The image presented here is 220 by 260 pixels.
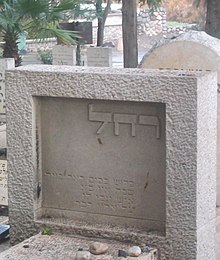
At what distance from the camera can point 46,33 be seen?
12.2 metres

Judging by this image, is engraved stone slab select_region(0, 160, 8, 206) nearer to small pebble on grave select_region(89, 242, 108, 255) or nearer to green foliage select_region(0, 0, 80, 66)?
small pebble on grave select_region(89, 242, 108, 255)

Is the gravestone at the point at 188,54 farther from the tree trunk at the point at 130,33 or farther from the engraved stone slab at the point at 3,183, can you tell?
the tree trunk at the point at 130,33

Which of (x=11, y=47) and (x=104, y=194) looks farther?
(x=11, y=47)

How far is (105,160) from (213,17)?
1349 centimetres

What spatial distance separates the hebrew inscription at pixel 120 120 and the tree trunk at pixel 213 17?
42.6 ft

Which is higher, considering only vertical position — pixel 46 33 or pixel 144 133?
pixel 46 33

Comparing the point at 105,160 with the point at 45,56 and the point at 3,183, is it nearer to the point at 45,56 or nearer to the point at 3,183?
the point at 3,183

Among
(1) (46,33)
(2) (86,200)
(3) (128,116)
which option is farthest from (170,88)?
(1) (46,33)

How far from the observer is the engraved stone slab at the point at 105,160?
152 inches

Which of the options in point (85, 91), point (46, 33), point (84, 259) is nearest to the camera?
point (84, 259)

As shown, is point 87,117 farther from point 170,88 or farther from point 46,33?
point 46,33

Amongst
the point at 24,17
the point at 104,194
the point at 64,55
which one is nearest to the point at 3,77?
the point at 24,17

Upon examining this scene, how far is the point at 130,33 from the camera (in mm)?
16172

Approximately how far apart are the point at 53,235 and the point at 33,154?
1.53ft
